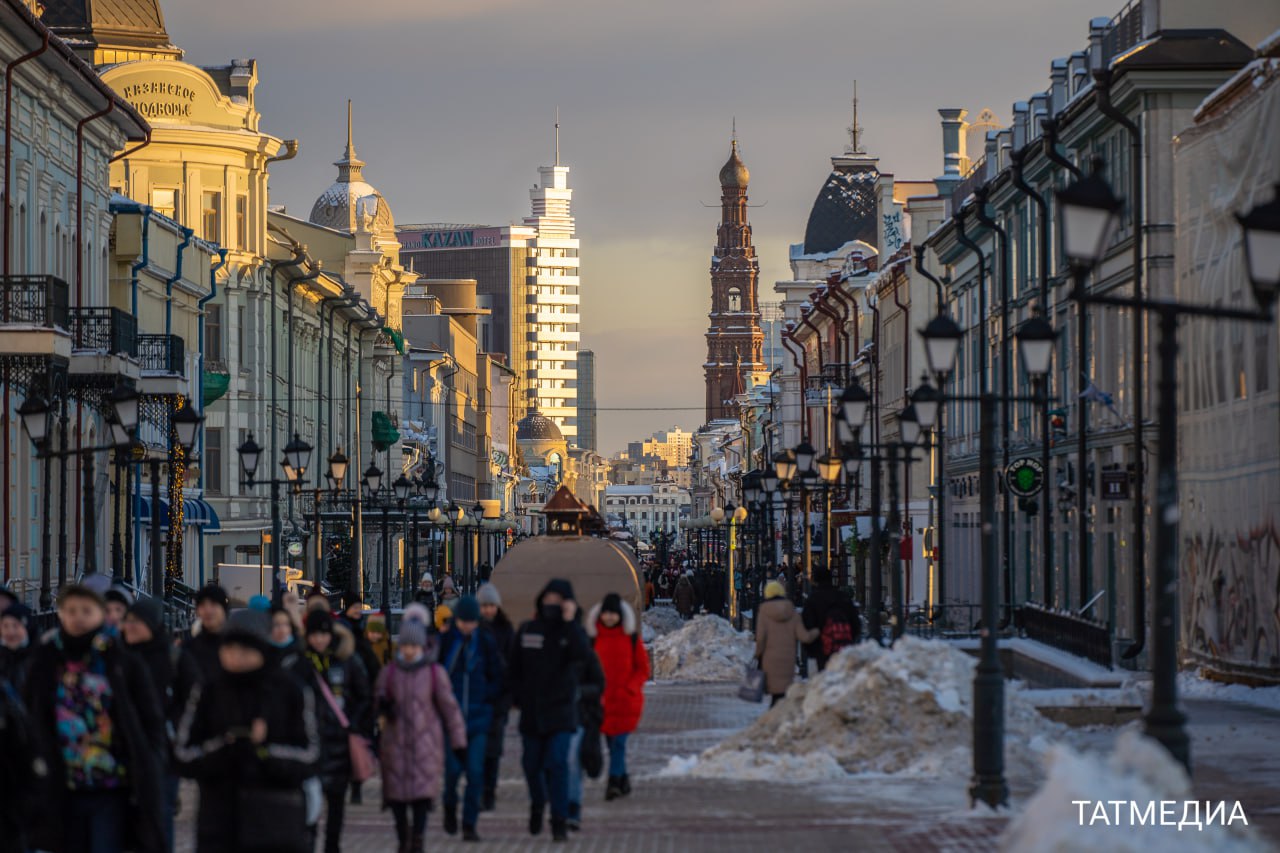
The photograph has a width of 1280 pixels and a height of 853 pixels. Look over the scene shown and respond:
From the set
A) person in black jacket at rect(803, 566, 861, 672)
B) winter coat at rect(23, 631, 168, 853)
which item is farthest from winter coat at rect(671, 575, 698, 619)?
winter coat at rect(23, 631, 168, 853)

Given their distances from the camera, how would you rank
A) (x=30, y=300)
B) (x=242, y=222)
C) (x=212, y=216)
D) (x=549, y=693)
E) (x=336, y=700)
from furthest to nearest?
(x=242, y=222), (x=212, y=216), (x=30, y=300), (x=549, y=693), (x=336, y=700)

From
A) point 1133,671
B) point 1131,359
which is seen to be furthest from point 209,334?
point 1133,671

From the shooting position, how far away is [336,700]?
44.0 ft

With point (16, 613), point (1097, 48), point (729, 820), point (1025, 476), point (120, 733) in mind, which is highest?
point (1097, 48)

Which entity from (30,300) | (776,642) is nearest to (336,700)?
(776,642)

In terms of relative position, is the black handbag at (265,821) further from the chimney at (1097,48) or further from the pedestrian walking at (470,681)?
the chimney at (1097,48)

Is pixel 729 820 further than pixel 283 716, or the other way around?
pixel 729 820

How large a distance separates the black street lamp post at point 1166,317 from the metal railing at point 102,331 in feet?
71.6

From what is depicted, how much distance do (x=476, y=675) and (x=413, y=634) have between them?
1.70 metres

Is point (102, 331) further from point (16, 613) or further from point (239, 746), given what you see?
point (239, 746)

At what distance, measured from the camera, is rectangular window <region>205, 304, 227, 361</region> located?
56.6 meters

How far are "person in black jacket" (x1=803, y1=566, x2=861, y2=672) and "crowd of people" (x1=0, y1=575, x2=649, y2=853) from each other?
570cm

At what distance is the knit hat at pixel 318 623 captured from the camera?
13.6 metres

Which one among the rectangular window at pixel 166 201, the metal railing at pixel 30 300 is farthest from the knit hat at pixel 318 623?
the rectangular window at pixel 166 201
